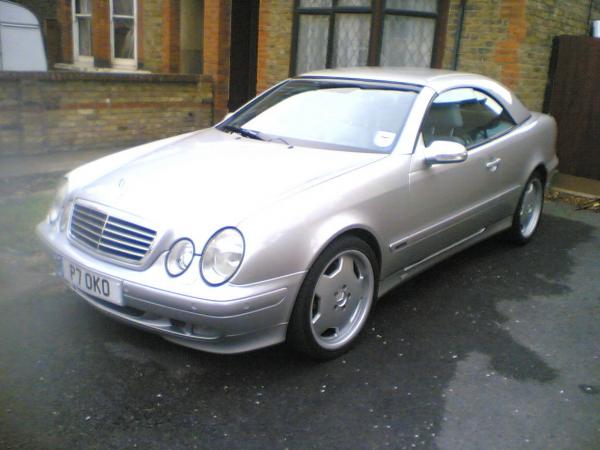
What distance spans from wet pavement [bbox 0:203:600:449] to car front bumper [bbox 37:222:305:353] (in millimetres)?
293

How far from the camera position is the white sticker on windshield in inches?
163

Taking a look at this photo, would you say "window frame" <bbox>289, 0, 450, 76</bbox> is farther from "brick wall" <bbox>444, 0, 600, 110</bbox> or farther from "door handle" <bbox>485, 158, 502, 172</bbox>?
"door handle" <bbox>485, 158, 502, 172</bbox>

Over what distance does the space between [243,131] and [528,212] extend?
274cm

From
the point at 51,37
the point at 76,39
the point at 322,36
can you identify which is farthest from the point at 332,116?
the point at 51,37

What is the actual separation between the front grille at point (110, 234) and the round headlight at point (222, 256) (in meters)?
0.32

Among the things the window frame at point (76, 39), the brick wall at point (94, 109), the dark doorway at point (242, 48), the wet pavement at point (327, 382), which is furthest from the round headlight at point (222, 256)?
the window frame at point (76, 39)

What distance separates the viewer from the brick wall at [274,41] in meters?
10.2

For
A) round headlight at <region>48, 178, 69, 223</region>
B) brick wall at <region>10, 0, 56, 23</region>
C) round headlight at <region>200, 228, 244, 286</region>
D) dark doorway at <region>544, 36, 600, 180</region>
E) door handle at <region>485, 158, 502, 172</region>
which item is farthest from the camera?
brick wall at <region>10, 0, 56, 23</region>

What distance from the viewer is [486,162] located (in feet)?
15.8

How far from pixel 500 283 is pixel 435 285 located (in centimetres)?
52

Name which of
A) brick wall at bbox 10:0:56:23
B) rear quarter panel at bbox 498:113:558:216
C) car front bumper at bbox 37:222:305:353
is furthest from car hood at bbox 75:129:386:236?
brick wall at bbox 10:0:56:23

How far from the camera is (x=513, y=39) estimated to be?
829cm

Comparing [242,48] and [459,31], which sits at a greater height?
[459,31]

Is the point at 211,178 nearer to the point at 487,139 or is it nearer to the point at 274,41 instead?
the point at 487,139
